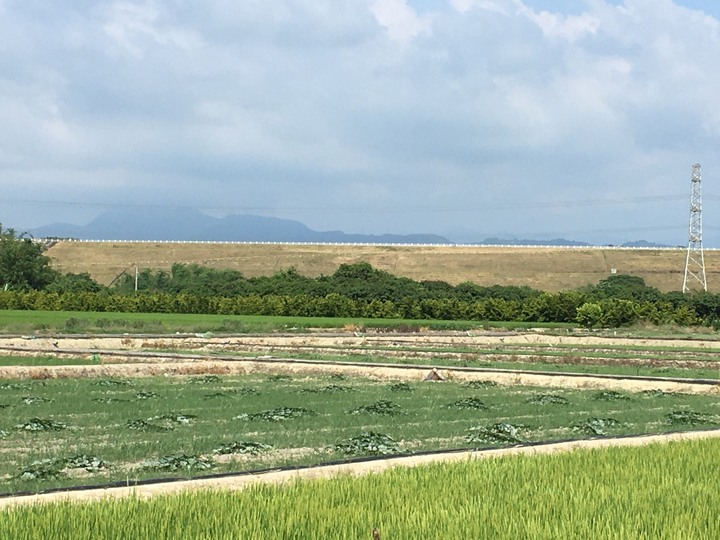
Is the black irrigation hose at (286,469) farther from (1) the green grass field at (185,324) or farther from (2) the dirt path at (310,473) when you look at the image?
(1) the green grass field at (185,324)

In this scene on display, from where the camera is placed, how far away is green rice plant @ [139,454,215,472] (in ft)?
37.1

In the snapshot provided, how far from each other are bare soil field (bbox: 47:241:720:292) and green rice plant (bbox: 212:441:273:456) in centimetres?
7760

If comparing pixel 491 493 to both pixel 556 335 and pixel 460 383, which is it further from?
pixel 556 335

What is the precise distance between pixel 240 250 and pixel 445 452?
10044 centimetres

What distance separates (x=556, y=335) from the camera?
164 feet

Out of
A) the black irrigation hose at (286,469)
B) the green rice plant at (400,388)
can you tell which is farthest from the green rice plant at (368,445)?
the green rice plant at (400,388)

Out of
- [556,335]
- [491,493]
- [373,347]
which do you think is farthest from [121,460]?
[556,335]

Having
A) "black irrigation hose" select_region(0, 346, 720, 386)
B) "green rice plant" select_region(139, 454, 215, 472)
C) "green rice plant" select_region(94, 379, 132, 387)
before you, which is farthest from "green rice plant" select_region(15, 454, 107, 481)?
"black irrigation hose" select_region(0, 346, 720, 386)

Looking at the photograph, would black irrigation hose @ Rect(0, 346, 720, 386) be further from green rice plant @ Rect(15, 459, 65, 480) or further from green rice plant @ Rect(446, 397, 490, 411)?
green rice plant @ Rect(15, 459, 65, 480)

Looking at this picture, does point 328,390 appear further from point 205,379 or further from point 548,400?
point 548,400

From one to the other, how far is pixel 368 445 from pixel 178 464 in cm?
267

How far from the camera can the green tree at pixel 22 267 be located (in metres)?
71.8

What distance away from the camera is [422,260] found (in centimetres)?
10400

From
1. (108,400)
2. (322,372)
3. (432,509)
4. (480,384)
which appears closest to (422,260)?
(322,372)
